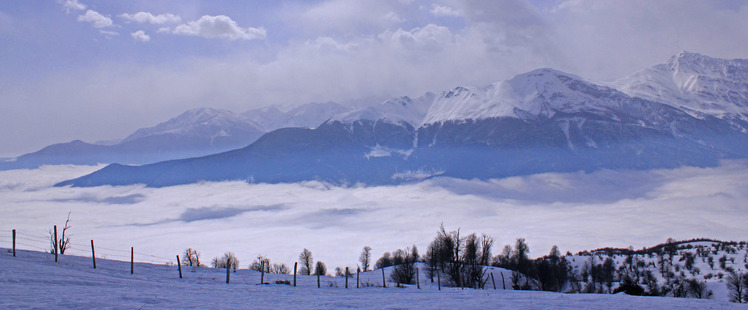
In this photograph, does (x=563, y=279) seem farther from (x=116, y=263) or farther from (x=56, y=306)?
(x=56, y=306)

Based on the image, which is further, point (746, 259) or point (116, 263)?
point (746, 259)

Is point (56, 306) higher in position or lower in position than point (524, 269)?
higher

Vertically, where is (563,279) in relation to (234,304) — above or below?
below

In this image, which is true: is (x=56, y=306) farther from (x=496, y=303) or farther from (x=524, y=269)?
(x=524, y=269)

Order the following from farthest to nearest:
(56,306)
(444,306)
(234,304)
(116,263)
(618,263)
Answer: (618,263)
(116,263)
(444,306)
(234,304)
(56,306)

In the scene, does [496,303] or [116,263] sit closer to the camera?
[496,303]

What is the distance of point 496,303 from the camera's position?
1185 inches

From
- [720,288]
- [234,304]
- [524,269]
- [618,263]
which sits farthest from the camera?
[618,263]

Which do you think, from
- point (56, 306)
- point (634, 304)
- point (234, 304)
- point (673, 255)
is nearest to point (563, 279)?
point (673, 255)

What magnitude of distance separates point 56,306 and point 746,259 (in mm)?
151380

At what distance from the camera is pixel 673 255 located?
154 metres

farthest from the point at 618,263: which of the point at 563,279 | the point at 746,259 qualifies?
the point at 563,279

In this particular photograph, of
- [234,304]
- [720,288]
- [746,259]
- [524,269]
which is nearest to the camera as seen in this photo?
[234,304]

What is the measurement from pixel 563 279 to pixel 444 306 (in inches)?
3730
